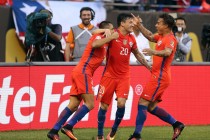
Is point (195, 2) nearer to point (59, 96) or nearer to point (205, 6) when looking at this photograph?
point (205, 6)

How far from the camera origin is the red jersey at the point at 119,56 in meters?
12.9

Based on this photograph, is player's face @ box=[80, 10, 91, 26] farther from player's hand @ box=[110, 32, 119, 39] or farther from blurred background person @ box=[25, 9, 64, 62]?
player's hand @ box=[110, 32, 119, 39]

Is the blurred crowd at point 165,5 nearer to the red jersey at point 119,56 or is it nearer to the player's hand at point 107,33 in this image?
the red jersey at point 119,56

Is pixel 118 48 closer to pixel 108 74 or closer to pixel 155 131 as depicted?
pixel 108 74

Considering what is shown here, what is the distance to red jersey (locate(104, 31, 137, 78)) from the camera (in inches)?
506

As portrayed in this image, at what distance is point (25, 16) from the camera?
56.0 feet

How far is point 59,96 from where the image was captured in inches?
586

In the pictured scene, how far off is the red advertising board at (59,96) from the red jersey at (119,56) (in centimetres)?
211

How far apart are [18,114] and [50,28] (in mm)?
2544

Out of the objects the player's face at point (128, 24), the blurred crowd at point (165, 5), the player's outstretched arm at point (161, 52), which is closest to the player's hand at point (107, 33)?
the player's face at point (128, 24)

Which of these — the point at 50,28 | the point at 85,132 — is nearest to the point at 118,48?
the point at 85,132

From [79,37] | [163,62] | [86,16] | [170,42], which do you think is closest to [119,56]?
[163,62]

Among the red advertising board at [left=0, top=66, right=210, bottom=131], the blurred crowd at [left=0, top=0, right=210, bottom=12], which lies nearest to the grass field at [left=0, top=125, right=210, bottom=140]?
the red advertising board at [left=0, top=66, right=210, bottom=131]

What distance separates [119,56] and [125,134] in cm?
195
